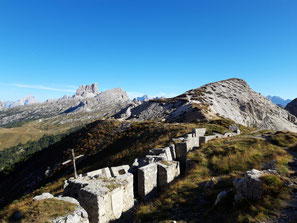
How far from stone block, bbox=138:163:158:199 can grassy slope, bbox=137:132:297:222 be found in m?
1.52

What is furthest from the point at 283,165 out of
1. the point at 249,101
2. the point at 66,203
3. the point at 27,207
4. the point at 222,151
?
the point at 249,101

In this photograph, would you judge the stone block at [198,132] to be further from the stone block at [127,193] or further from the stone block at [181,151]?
the stone block at [127,193]

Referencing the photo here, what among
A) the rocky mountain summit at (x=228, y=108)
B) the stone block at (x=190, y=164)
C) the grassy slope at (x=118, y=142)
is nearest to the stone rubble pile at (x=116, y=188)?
the stone block at (x=190, y=164)

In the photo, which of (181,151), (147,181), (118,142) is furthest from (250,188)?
(118,142)

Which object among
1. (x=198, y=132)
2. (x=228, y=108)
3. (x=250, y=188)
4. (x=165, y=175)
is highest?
(x=228, y=108)

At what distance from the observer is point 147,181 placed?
11.2m

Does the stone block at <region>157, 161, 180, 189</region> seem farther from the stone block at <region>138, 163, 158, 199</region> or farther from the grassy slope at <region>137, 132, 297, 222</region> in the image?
the grassy slope at <region>137, 132, 297, 222</region>

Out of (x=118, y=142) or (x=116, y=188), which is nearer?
(x=116, y=188)

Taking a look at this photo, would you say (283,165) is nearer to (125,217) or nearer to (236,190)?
(236,190)

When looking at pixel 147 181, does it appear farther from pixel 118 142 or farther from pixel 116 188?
pixel 118 142

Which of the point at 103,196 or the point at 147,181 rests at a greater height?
the point at 103,196

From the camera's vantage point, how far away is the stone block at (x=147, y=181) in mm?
10977

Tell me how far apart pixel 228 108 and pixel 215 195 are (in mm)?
70488

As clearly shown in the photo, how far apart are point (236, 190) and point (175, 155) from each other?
30.0ft
